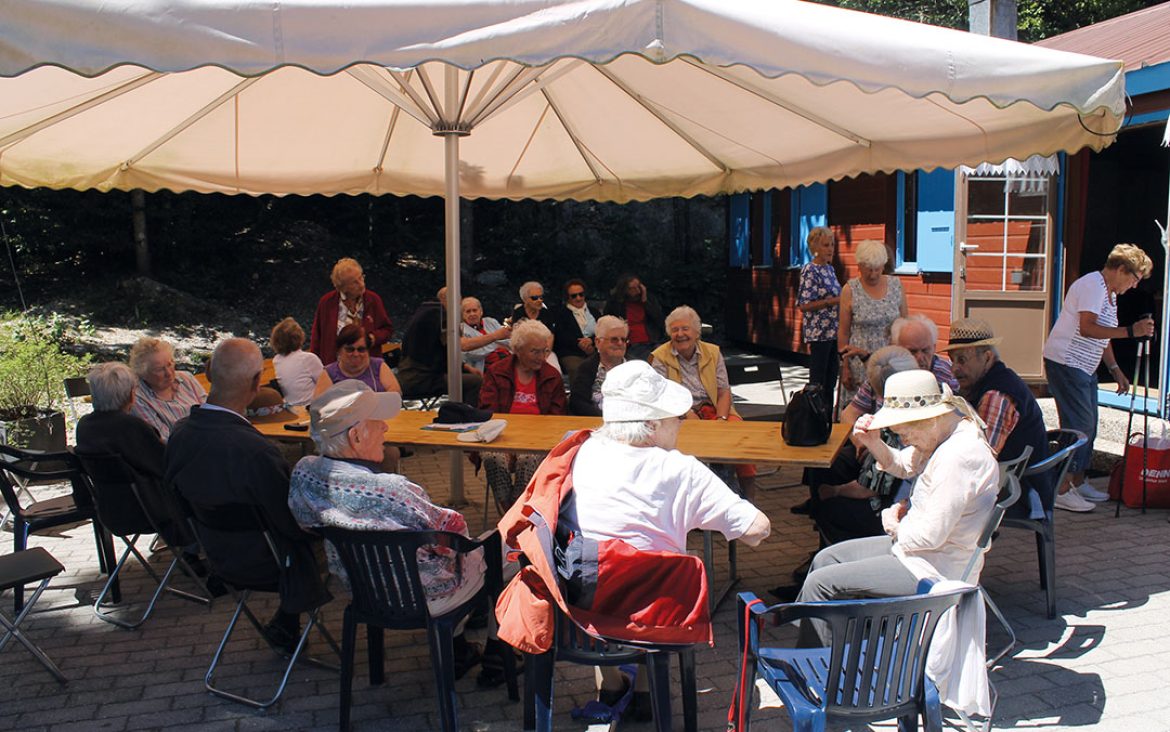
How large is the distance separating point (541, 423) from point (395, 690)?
1.66 m

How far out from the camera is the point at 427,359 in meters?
7.80

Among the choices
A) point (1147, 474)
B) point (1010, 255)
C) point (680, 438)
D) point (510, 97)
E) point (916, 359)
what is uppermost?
point (510, 97)

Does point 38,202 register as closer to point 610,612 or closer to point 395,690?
point 395,690

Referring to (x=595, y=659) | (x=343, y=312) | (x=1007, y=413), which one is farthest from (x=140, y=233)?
(x=595, y=659)

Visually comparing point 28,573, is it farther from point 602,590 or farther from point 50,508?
point 602,590

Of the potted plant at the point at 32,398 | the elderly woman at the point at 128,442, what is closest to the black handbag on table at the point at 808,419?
the elderly woman at the point at 128,442

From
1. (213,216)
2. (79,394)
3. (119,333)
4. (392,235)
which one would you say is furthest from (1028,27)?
(79,394)

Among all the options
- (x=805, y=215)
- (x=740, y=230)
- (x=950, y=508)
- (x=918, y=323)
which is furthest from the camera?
(x=740, y=230)

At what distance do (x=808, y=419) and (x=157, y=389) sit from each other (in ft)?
10.3

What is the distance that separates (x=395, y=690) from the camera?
3768 millimetres

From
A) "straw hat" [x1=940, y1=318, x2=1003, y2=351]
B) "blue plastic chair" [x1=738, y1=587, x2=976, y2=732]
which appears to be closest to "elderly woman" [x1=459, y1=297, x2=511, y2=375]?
"straw hat" [x1=940, y1=318, x2=1003, y2=351]

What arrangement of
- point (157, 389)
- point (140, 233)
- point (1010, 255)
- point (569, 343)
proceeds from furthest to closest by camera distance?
point (140, 233), point (1010, 255), point (569, 343), point (157, 389)

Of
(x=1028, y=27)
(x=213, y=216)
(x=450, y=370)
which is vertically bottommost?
→ (x=450, y=370)

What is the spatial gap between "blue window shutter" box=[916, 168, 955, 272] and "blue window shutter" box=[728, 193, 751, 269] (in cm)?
399
